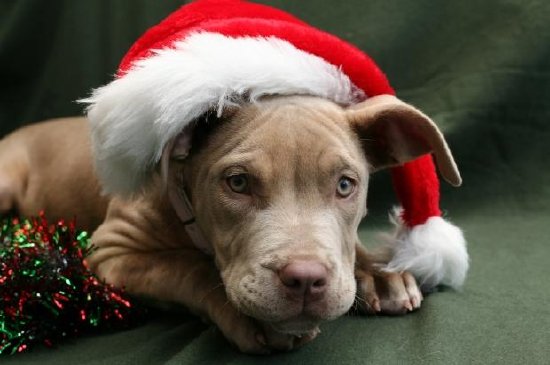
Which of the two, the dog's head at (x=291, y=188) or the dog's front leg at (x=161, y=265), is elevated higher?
the dog's head at (x=291, y=188)

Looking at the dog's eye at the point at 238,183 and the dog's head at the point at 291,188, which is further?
the dog's eye at the point at 238,183

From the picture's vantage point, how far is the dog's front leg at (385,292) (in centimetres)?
217

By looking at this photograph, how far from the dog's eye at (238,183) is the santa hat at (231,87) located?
0.65ft

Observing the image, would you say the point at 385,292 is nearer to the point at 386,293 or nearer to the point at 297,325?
the point at 386,293

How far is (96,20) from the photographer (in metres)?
3.53

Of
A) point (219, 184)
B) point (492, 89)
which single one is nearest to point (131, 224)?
point (219, 184)

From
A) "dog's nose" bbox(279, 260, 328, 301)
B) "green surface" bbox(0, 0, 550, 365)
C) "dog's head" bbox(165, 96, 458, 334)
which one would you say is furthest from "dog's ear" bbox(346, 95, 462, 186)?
"green surface" bbox(0, 0, 550, 365)

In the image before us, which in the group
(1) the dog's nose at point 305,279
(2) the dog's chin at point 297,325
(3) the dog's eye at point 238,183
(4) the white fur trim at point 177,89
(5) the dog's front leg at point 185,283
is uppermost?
(4) the white fur trim at point 177,89

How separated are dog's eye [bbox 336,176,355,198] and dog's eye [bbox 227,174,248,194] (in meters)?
0.26

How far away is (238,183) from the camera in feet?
6.24

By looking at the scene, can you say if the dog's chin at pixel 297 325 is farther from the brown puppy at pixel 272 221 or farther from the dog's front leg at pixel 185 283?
the dog's front leg at pixel 185 283

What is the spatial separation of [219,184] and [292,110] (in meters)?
0.30

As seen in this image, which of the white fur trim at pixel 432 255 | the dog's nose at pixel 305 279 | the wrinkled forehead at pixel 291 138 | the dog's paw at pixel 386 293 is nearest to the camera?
the dog's nose at pixel 305 279

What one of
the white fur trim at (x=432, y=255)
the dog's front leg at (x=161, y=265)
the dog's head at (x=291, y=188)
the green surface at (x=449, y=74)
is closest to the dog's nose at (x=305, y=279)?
the dog's head at (x=291, y=188)
